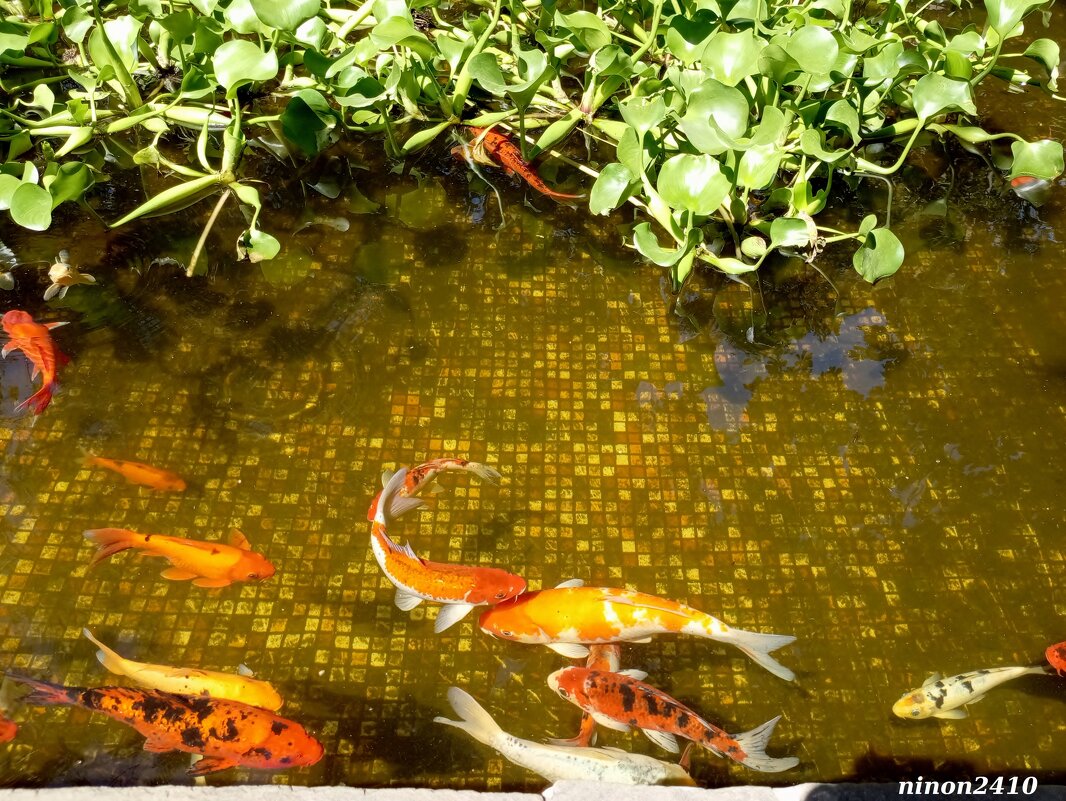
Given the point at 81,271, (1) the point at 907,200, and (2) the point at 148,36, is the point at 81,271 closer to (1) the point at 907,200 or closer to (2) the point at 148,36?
(2) the point at 148,36

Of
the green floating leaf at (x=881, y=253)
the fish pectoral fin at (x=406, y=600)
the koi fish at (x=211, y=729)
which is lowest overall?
the koi fish at (x=211, y=729)

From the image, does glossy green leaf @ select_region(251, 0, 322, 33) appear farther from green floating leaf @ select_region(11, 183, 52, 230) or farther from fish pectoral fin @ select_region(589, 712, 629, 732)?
fish pectoral fin @ select_region(589, 712, 629, 732)

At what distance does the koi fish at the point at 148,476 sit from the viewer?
2.12 m

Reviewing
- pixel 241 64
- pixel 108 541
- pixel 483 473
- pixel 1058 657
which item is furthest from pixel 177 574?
pixel 1058 657

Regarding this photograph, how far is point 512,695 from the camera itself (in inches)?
72.1

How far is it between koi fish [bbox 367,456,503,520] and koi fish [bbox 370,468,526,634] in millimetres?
110

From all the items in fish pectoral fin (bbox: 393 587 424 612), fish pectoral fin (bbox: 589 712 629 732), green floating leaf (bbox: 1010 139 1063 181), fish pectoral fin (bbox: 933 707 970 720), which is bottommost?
fish pectoral fin (bbox: 589 712 629 732)

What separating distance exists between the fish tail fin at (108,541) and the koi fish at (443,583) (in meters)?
0.61

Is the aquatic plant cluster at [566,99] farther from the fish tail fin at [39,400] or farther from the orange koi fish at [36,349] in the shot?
the fish tail fin at [39,400]

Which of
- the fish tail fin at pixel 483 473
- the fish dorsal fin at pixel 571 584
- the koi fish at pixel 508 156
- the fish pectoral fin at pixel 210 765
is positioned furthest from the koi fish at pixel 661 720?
the koi fish at pixel 508 156

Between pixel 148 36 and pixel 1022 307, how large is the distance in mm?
3408

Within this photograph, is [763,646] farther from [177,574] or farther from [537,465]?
[177,574]

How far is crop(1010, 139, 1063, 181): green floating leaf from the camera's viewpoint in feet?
8.42

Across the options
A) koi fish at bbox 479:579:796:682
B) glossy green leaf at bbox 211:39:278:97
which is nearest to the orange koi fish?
glossy green leaf at bbox 211:39:278:97
